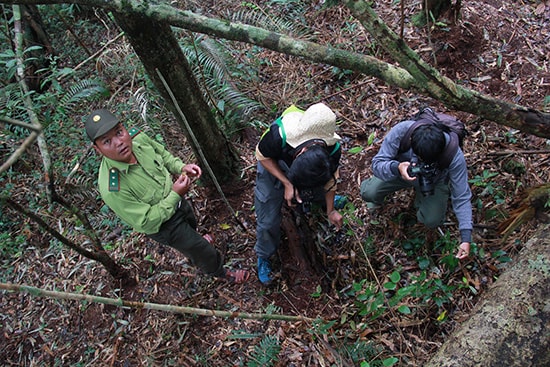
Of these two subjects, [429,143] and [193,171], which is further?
[193,171]

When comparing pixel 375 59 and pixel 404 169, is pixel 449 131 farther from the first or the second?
pixel 375 59

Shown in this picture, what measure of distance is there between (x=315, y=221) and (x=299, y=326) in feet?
3.39

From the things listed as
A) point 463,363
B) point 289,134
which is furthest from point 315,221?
point 463,363

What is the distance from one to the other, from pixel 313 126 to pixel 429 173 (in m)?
1.01

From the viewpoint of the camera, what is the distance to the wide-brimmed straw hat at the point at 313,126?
2932mm

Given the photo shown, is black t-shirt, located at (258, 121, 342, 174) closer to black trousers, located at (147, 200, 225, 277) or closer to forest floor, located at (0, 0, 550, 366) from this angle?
forest floor, located at (0, 0, 550, 366)

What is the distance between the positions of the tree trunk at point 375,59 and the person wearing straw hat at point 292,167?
88 cm

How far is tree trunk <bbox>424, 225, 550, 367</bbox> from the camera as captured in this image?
2199 millimetres

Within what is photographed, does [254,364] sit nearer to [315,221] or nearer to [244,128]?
[315,221]

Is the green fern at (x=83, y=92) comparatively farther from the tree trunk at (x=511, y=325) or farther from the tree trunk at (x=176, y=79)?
the tree trunk at (x=511, y=325)

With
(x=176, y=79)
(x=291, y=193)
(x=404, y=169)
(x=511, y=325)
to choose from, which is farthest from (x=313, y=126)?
(x=511, y=325)

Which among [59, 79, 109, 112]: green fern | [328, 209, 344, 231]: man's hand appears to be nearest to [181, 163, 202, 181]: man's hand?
[328, 209, 344, 231]: man's hand

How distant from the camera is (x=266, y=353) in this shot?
10.6 ft

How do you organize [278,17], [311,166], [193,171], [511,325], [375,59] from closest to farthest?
[375,59] → [511,325] → [311,166] → [193,171] → [278,17]
